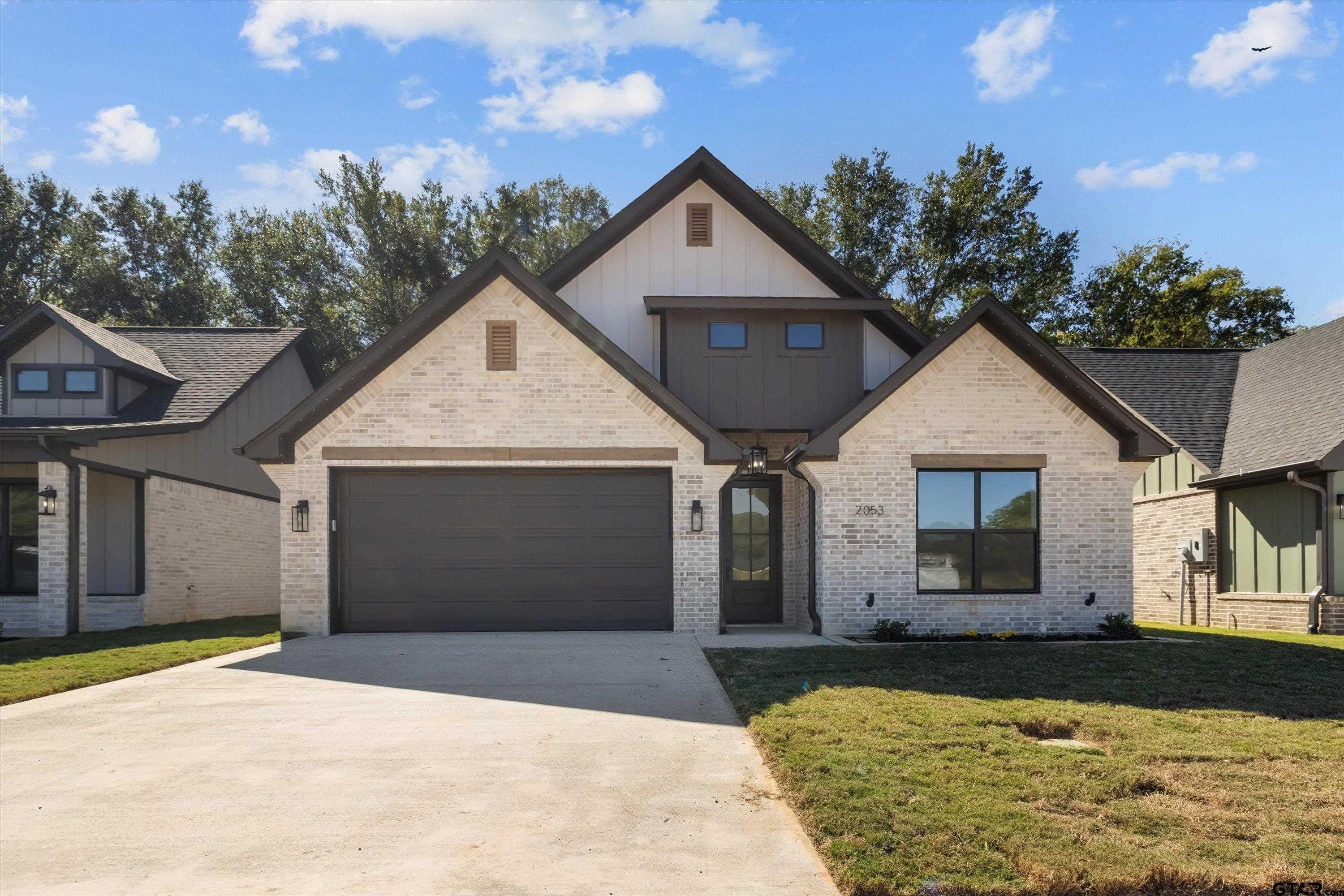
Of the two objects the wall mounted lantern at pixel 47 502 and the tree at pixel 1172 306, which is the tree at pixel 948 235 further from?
the wall mounted lantern at pixel 47 502

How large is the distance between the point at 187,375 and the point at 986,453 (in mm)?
17093

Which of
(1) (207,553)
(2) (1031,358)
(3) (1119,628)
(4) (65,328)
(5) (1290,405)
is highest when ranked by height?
(4) (65,328)

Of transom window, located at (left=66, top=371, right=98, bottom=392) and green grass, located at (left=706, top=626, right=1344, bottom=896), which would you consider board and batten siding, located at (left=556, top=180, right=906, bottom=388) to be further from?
transom window, located at (left=66, top=371, right=98, bottom=392)

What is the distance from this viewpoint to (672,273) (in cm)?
1658

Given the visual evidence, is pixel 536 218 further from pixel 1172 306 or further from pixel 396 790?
pixel 396 790

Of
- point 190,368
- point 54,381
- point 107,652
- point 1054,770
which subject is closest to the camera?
point 1054,770

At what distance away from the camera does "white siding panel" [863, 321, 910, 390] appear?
16828mm

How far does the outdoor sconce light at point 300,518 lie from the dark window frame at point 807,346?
7.96 metres

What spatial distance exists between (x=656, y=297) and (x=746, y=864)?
11858mm

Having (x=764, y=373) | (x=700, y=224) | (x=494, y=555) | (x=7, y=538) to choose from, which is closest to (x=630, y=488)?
(x=494, y=555)

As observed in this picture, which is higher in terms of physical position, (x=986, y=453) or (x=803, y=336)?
(x=803, y=336)

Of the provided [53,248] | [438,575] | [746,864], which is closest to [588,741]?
[746,864]

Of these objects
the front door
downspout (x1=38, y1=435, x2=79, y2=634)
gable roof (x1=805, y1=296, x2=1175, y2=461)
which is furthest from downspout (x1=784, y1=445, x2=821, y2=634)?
downspout (x1=38, y1=435, x2=79, y2=634)

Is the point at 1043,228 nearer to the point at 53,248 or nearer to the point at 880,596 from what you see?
the point at 880,596
